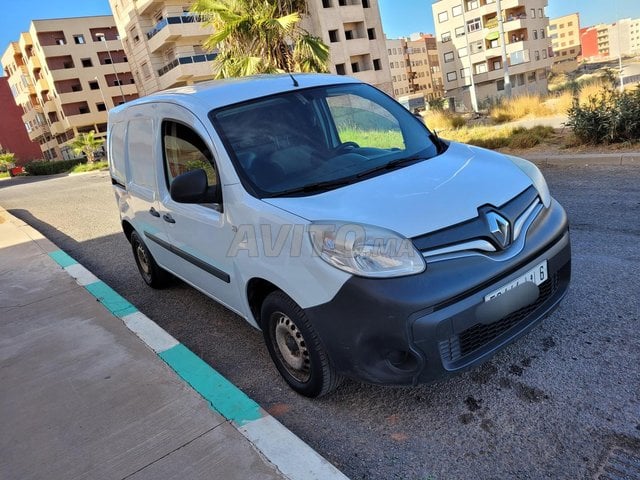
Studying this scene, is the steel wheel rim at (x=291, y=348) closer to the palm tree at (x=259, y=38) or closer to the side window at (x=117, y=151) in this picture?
the side window at (x=117, y=151)

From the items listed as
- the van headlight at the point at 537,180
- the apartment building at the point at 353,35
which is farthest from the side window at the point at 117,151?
the apartment building at the point at 353,35

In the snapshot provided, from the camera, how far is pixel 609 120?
25.6 ft

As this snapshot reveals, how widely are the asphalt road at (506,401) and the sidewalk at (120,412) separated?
23 centimetres

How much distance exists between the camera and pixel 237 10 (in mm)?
13141

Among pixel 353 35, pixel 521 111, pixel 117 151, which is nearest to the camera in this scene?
pixel 117 151

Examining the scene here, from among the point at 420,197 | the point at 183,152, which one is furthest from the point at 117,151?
the point at 420,197

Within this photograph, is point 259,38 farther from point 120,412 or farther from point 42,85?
point 42,85

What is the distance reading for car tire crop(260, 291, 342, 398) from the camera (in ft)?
8.09

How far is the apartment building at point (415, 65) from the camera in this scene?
318 feet

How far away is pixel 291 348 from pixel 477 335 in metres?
1.05

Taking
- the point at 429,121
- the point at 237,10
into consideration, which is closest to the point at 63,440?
the point at 237,10

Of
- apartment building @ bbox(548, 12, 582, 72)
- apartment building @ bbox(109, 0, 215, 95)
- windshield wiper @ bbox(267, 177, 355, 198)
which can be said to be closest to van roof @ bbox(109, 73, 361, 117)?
windshield wiper @ bbox(267, 177, 355, 198)

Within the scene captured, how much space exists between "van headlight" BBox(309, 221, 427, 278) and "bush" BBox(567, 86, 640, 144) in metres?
7.24

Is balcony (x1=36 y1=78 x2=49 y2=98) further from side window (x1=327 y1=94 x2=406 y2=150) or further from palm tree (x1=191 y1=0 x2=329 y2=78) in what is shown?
side window (x1=327 y1=94 x2=406 y2=150)
